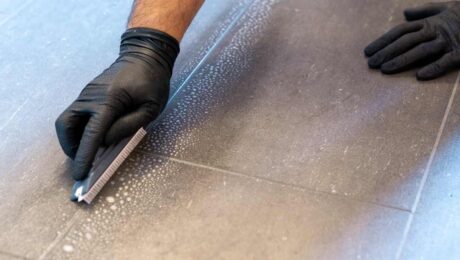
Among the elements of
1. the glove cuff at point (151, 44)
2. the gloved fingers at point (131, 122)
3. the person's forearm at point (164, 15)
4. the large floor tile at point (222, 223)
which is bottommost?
the large floor tile at point (222, 223)

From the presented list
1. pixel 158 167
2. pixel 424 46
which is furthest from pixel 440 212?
pixel 158 167

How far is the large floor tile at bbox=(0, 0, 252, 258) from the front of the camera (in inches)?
43.7

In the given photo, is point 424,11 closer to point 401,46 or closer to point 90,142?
point 401,46

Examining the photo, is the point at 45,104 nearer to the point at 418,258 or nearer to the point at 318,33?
the point at 318,33

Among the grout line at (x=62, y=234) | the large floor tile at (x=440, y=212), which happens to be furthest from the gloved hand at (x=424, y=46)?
the grout line at (x=62, y=234)

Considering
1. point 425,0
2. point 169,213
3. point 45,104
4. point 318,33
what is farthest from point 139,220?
point 425,0

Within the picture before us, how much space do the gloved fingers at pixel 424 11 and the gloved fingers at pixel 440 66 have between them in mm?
199

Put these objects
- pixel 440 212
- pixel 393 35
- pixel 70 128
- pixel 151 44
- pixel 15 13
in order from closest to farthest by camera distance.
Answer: pixel 440 212 < pixel 70 128 < pixel 151 44 < pixel 393 35 < pixel 15 13

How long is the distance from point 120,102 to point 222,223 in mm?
361

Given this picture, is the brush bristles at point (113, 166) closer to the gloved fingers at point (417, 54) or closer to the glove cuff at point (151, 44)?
the glove cuff at point (151, 44)

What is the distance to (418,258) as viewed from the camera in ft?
3.10

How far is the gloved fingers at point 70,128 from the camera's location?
112 cm

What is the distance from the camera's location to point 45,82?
1.47 metres

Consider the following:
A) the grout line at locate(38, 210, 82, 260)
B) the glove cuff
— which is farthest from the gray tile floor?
the glove cuff
